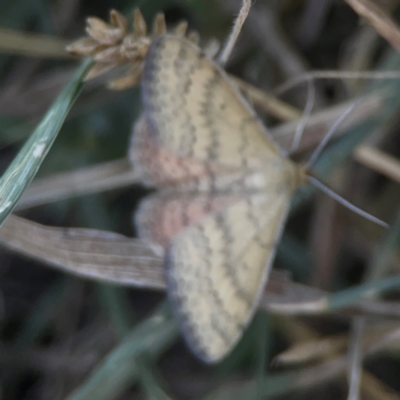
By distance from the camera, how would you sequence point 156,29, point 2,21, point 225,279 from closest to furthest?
point 156,29 < point 225,279 < point 2,21

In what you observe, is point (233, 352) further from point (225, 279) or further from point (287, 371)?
point (225, 279)

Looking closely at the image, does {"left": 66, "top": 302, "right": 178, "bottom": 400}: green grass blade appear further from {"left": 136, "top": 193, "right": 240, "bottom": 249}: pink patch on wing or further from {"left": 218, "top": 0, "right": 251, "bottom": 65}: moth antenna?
{"left": 218, "top": 0, "right": 251, "bottom": 65}: moth antenna

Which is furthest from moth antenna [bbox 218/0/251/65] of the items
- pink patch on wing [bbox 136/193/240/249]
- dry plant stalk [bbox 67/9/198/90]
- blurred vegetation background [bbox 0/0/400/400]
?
blurred vegetation background [bbox 0/0/400/400]

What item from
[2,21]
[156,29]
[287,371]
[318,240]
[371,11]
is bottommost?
[287,371]

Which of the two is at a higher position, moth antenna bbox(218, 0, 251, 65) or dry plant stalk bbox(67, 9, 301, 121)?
moth antenna bbox(218, 0, 251, 65)

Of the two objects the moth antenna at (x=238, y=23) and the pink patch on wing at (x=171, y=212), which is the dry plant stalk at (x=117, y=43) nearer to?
the moth antenna at (x=238, y=23)

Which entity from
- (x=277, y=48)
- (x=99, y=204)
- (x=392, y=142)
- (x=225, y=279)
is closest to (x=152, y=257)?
(x=225, y=279)

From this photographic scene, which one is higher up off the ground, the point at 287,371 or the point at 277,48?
the point at 277,48
